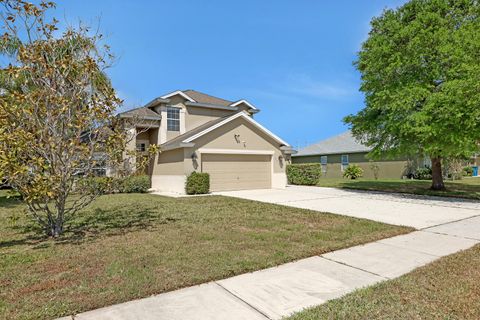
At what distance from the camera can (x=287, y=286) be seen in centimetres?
378

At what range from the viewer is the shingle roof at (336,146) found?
28.5m

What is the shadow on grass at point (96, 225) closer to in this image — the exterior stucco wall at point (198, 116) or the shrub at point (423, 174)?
the exterior stucco wall at point (198, 116)

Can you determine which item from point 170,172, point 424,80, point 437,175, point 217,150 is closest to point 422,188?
point 437,175

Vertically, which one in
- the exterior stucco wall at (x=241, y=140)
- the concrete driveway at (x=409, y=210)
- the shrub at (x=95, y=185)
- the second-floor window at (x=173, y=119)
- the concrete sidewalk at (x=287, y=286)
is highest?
the second-floor window at (x=173, y=119)

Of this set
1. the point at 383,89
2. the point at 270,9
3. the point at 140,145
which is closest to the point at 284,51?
the point at 270,9

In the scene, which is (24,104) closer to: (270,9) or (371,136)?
(270,9)

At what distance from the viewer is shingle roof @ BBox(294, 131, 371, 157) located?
2852cm

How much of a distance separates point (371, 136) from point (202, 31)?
10.5 metres

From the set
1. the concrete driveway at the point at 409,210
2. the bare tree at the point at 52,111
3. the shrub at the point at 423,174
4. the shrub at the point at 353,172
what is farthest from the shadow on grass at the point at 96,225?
the shrub at the point at 423,174

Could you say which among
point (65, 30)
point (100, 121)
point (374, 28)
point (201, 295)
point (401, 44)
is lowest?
point (201, 295)

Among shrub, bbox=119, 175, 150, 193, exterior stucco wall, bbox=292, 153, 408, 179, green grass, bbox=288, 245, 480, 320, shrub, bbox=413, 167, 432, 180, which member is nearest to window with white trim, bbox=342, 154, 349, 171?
exterior stucco wall, bbox=292, 153, 408, 179

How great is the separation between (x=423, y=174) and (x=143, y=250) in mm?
26563

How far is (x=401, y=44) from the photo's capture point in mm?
13383

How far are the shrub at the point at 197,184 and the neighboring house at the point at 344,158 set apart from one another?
1531 centimetres
